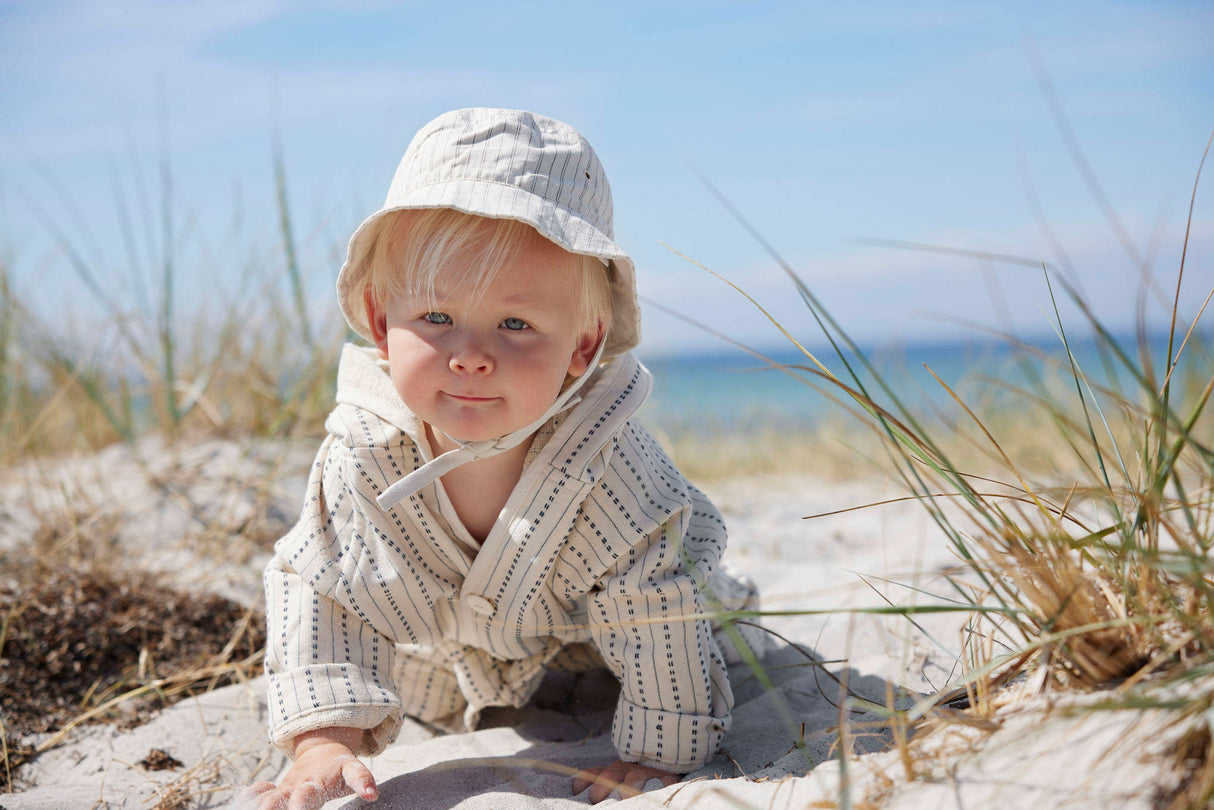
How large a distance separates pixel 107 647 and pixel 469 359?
1473mm

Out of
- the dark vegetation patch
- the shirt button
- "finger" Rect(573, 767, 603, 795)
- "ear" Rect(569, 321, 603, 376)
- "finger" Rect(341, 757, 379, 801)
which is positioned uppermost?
"ear" Rect(569, 321, 603, 376)

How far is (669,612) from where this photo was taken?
1.64 m

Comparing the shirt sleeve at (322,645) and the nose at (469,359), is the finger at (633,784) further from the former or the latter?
the nose at (469,359)

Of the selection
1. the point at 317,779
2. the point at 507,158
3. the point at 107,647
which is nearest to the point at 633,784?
the point at 317,779

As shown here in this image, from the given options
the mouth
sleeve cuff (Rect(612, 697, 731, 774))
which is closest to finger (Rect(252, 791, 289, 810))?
sleeve cuff (Rect(612, 697, 731, 774))

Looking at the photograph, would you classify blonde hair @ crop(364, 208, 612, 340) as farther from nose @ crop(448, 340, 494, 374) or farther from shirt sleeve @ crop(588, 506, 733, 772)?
shirt sleeve @ crop(588, 506, 733, 772)

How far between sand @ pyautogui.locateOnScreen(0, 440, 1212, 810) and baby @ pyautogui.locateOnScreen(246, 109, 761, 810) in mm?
162

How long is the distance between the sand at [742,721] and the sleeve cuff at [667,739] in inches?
1.8

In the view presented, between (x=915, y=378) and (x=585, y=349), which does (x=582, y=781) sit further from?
(x=915, y=378)

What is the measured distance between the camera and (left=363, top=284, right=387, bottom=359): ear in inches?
67.3

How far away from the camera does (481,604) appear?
169 centimetres

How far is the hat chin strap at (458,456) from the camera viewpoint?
1.57 meters

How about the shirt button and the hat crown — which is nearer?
the hat crown

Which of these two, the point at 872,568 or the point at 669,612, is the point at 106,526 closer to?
the point at 669,612
